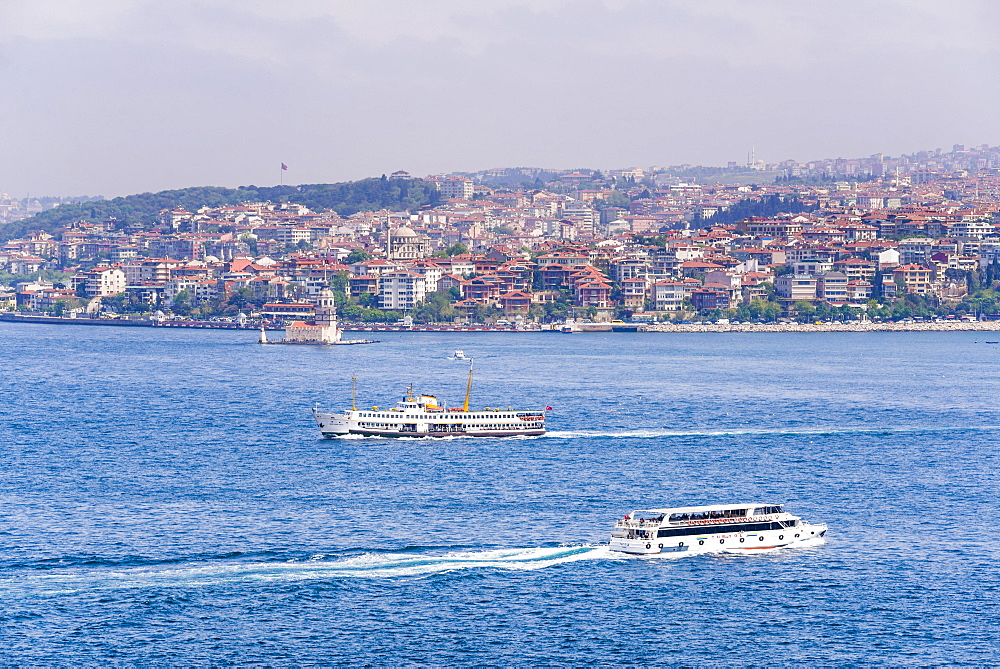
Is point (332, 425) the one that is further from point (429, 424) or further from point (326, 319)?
point (326, 319)

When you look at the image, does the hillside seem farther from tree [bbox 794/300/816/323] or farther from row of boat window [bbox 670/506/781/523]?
row of boat window [bbox 670/506/781/523]

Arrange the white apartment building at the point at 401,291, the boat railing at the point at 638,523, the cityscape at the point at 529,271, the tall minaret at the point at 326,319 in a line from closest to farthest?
the boat railing at the point at 638,523 < the tall minaret at the point at 326,319 < the cityscape at the point at 529,271 < the white apartment building at the point at 401,291

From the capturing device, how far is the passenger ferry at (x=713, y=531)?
2062cm

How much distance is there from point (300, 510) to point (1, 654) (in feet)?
22.9

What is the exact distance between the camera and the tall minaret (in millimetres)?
65938

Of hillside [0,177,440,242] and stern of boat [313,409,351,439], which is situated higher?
hillside [0,177,440,242]

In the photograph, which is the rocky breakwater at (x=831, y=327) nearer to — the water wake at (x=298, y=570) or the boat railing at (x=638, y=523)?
the boat railing at (x=638, y=523)

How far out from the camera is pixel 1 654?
1664 cm

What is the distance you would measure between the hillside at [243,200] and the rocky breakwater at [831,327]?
71.1 m

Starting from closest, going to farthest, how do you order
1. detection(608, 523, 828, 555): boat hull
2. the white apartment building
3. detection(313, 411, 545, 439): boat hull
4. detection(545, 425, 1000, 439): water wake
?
detection(608, 523, 828, 555): boat hull, detection(313, 411, 545, 439): boat hull, detection(545, 425, 1000, 439): water wake, the white apartment building

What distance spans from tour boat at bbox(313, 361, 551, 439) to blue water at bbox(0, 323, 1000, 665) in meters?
0.32

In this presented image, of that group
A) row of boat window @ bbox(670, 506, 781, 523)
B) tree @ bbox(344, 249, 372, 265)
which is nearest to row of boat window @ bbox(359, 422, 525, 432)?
row of boat window @ bbox(670, 506, 781, 523)

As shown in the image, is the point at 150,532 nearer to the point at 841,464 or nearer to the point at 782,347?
the point at 841,464

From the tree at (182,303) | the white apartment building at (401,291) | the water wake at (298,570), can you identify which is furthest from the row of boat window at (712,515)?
the tree at (182,303)
